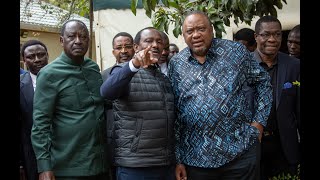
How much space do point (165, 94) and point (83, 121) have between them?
66 cm

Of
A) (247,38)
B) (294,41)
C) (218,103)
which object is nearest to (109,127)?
(218,103)

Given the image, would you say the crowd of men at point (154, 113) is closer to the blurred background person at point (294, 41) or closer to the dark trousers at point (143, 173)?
the dark trousers at point (143, 173)

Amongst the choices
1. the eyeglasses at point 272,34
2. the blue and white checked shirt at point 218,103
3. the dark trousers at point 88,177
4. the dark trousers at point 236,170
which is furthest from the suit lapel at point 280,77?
the dark trousers at point 88,177

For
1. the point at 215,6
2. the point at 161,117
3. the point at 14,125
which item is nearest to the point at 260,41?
the point at 215,6

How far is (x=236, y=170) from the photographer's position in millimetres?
3189

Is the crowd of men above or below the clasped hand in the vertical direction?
below

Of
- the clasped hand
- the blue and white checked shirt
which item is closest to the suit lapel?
the blue and white checked shirt

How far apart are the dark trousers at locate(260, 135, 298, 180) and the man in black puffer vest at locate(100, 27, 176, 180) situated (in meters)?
1.07

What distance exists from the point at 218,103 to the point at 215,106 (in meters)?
0.03

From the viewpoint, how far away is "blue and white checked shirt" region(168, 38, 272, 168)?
3.18 meters

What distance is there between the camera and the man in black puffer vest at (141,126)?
3.11 metres

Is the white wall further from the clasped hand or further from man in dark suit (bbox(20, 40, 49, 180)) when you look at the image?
the clasped hand

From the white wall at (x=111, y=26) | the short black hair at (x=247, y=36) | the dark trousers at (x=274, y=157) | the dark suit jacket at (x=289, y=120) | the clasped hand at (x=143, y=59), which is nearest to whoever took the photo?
the clasped hand at (x=143, y=59)

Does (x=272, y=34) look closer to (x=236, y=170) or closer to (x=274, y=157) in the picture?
(x=274, y=157)
